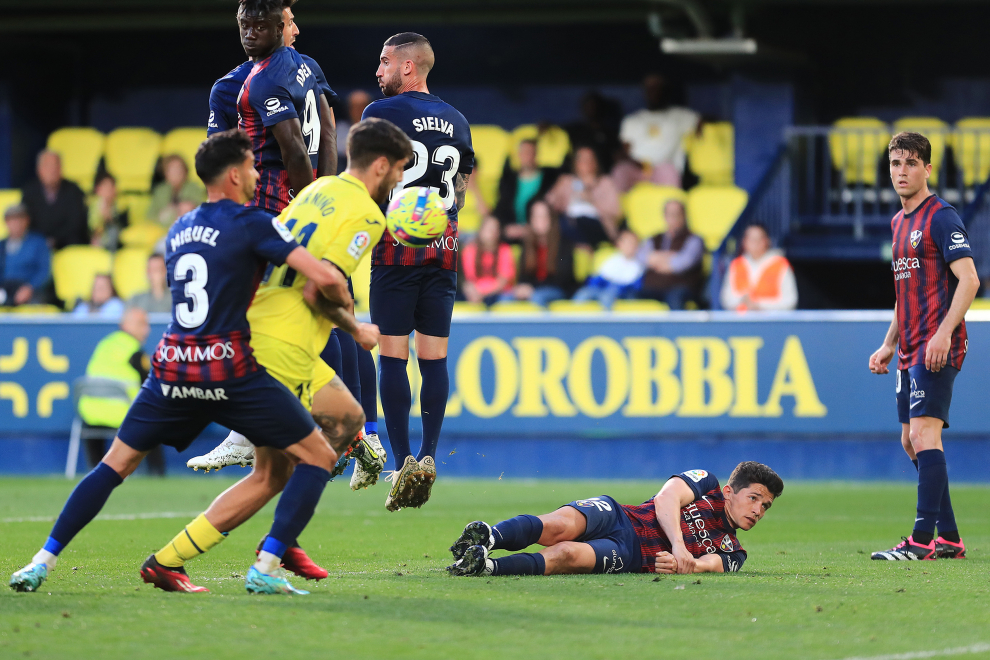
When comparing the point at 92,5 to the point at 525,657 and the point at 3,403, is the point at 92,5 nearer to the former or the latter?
the point at 3,403

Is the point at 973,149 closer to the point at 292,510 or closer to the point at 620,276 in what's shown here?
the point at 620,276

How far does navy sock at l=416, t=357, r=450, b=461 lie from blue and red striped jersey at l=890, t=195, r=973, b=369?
2597 mm

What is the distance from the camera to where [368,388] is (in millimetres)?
7863

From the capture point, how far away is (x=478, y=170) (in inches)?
699

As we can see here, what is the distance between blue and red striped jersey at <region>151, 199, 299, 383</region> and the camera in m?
5.54

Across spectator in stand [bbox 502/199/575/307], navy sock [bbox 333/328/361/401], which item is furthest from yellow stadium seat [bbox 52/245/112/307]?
navy sock [bbox 333/328/361/401]

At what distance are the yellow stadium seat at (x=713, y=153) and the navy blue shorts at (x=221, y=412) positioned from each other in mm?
12631

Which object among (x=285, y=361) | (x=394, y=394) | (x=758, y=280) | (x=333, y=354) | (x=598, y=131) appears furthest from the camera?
(x=598, y=131)

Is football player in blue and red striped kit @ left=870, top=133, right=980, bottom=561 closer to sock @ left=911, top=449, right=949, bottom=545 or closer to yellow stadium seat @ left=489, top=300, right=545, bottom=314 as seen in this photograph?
sock @ left=911, top=449, right=949, bottom=545

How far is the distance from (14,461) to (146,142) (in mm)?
5725

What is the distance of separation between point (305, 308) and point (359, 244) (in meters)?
0.35

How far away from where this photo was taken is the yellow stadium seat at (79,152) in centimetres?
1897

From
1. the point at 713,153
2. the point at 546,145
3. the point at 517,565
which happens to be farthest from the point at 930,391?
the point at 546,145

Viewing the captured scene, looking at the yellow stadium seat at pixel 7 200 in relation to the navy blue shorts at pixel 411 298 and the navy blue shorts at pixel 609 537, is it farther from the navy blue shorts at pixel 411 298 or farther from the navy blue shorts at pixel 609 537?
the navy blue shorts at pixel 609 537
